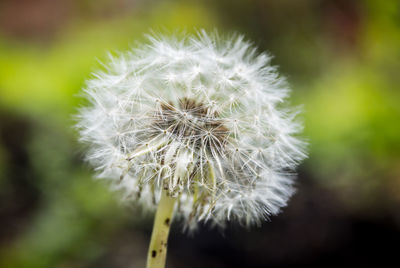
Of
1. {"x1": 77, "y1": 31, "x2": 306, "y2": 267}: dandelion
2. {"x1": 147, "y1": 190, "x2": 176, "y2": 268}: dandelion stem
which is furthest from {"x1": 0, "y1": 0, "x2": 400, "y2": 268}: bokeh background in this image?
{"x1": 147, "y1": 190, "x2": 176, "y2": 268}: dandelion stem

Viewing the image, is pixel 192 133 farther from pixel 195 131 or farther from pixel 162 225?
pixel 162 225

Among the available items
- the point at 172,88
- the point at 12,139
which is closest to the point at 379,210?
the point at 172,88

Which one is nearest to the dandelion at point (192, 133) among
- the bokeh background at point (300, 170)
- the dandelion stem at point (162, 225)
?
the dandelion stem at point (162, 225)

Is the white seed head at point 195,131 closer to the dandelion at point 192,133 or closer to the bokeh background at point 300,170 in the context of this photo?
the dandelion at point 192,133

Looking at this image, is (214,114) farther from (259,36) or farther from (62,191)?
(259,36)

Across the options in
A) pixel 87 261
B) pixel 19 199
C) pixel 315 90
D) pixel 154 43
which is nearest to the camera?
pixel 154 43

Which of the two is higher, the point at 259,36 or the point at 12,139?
the point at 259,36
